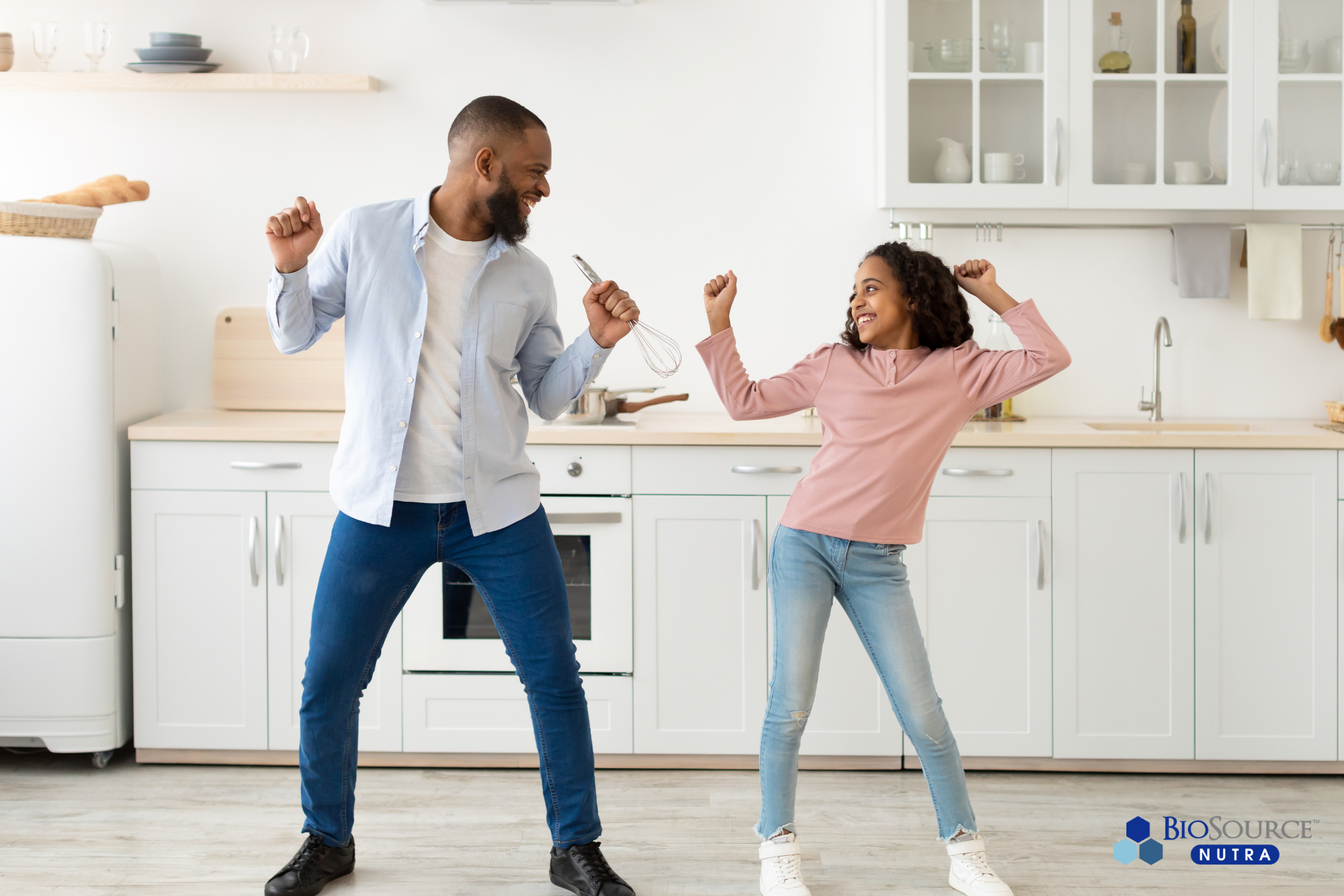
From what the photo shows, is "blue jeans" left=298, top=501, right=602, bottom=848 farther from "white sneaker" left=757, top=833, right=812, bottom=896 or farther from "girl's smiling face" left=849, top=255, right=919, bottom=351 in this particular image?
"girl's smiling face" left=849, top=255, right=919, bottom=351

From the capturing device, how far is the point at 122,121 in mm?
2998

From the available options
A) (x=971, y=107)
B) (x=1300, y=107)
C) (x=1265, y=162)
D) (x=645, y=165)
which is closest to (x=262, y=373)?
(x=645, y=165)

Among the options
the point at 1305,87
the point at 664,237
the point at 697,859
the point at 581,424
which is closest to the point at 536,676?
the point at 697,859

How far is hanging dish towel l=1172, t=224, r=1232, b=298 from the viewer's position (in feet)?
9.39

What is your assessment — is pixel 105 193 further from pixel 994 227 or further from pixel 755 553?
pixel 994 227

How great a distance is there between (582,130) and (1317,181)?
185 cm

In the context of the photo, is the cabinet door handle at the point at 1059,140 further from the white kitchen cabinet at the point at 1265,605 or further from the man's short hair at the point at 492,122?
the man's short hair at the point at 492,122

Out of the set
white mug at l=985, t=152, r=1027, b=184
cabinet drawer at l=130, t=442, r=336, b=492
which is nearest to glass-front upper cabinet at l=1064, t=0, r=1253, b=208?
white mug at l=985, t=152, r=1027, b=184

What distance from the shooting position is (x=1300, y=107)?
2715mm

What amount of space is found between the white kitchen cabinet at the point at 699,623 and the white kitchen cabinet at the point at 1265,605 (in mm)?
994

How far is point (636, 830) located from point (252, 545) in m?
1.08

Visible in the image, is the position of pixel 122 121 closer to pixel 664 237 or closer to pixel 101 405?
pixel 101 405

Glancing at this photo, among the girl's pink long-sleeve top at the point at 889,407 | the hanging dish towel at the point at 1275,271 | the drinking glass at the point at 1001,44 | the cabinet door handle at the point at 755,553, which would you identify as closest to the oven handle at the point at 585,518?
the cabinet door handle at the point at 755,553

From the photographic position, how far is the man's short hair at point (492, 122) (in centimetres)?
175
